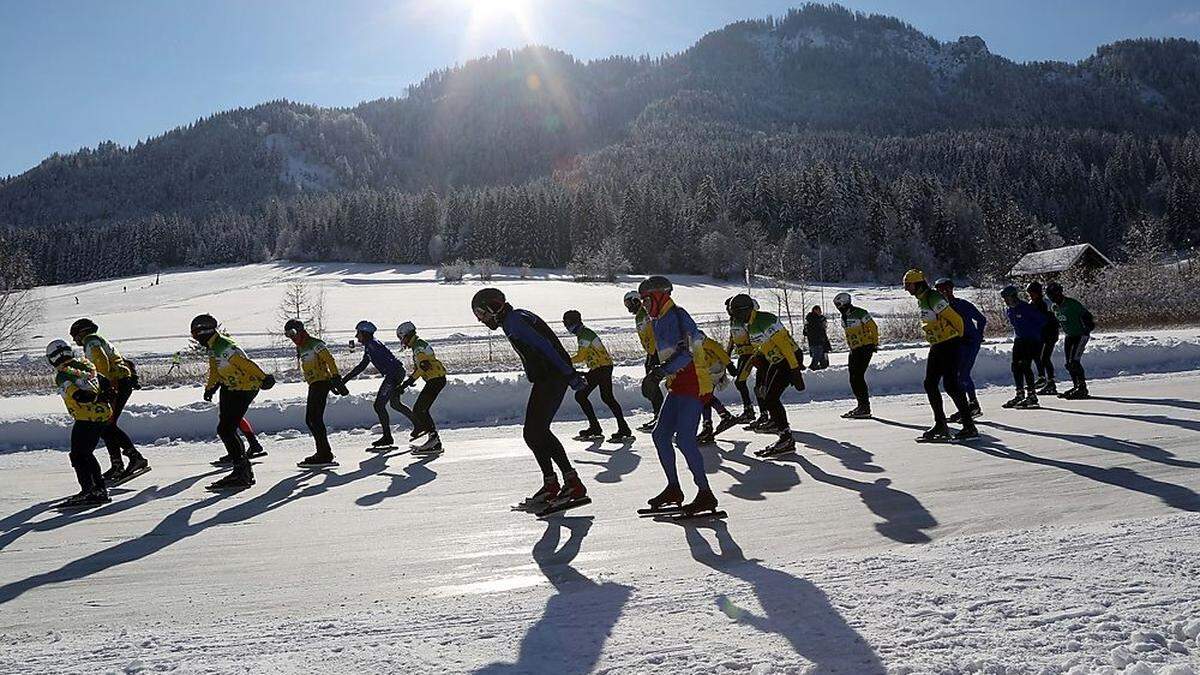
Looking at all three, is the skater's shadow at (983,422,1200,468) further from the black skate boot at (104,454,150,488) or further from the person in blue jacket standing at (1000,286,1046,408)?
the black skate boot at (104,454,150,488)

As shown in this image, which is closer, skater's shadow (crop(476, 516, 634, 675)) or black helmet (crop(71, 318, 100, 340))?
skater's shadow (crop(476, 516, 634, 675))

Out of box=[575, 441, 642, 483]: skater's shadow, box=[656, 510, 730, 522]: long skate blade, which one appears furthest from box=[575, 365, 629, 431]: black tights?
box=[656, 510, 730, 522]: long skate blade

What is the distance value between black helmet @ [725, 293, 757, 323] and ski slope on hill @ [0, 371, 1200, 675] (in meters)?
2.09

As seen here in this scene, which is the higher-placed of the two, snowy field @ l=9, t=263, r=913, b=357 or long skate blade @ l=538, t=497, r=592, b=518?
snowy field @ l=9, t=263, r=913, b=357

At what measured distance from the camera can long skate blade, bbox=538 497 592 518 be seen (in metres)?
6.48

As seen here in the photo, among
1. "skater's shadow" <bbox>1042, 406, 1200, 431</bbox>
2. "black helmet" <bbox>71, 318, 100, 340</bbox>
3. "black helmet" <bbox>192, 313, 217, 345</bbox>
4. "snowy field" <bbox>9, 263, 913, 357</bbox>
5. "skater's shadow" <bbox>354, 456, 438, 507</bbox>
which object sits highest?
"snowy field" <bbox>9, 263, 913, 357</bbox>

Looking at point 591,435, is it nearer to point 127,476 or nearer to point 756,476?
point 756,476

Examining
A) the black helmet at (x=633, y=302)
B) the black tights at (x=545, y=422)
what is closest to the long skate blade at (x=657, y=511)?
the black tights at (x=545, y=422)

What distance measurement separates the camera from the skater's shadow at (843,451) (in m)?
7.88

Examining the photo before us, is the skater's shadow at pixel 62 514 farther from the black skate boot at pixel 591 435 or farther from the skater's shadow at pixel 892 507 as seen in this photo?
the skater's shadow at pixel 892 507

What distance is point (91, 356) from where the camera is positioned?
9.23 metres

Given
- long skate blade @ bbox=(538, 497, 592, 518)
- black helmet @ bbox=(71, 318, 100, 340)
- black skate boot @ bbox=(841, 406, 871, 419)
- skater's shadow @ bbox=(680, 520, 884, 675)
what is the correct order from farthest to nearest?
black skate boot @ bbox=(841, 406, 871, 419) → black helmet @ bbox=(71, 318, 100, 340) → long skate blade @ bbox=(538, 497, 592, 518) → skater's shadow @ bbox=(680, 520, 884, 675)

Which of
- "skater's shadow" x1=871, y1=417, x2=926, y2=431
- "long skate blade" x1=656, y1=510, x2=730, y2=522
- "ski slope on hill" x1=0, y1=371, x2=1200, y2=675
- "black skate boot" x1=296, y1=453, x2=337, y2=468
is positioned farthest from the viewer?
"skater's shadow" x1=871, y1=417, x2=926, y2=431

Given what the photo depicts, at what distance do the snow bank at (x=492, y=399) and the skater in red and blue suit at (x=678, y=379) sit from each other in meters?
6.86
